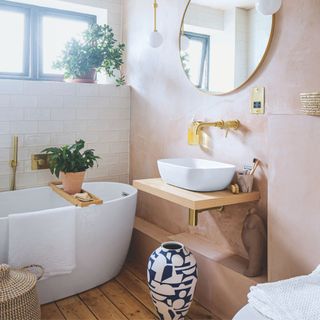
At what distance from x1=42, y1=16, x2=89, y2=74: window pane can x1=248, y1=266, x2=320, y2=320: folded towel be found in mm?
2902

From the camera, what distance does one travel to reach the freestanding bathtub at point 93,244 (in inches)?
95.8

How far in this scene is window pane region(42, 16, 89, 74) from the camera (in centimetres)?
351

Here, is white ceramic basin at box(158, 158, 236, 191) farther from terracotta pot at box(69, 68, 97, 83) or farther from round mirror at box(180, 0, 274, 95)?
terracotta pot at box(69, 68, 97, 83)

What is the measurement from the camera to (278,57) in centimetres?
200

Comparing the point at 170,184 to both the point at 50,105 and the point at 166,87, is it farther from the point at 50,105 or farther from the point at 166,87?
the point at 50,105

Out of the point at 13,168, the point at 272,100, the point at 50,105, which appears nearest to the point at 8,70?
the point at 50,105

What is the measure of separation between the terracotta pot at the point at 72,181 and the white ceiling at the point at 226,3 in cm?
161

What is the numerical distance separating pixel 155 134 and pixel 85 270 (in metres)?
1.32

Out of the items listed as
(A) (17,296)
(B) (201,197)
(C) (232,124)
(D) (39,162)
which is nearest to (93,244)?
(A) (17,296)

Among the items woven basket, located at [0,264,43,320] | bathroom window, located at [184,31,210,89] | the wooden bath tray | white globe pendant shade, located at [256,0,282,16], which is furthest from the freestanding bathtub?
white globe pendant shade, located at [256,0,282,16]

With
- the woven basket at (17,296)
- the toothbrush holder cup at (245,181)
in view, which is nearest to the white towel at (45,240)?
the woven basket at (17,296)

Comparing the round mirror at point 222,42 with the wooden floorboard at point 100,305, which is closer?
the round mirror at point 222,42

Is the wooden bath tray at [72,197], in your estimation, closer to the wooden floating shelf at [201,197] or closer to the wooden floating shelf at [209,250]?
the wooden floating shelf at [201,197]

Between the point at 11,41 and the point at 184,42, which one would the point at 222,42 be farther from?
the point at 11,41
